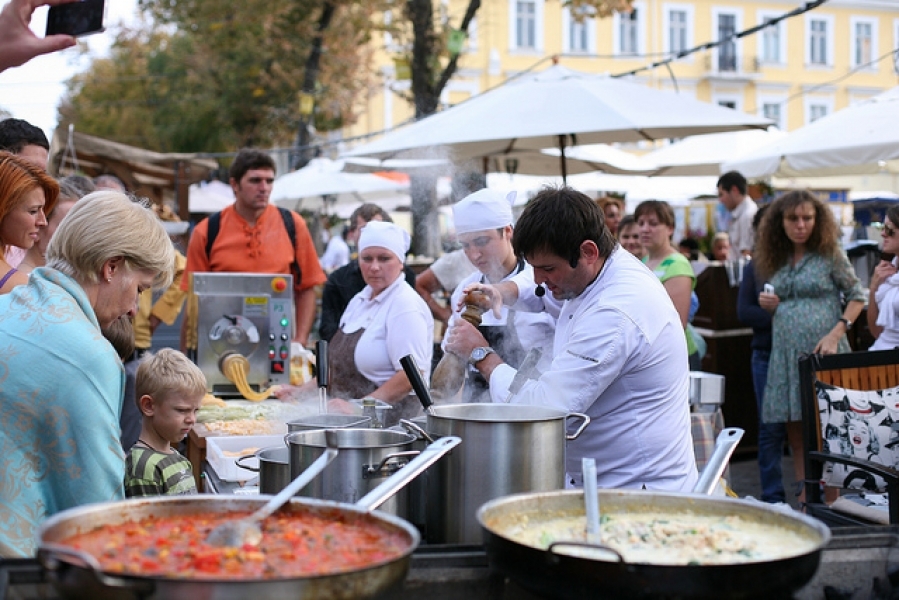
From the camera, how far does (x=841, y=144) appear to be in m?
8.62

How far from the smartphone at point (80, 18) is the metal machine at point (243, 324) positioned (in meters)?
2.22

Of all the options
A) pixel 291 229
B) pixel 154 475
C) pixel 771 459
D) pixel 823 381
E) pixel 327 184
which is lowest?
pixel 771 459

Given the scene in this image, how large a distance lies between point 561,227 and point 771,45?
4265 centimetres

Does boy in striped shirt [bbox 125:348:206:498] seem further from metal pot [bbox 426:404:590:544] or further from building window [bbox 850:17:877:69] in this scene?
building window [bbox 850:17:877:69]

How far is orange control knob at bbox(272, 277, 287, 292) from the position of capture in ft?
16.9

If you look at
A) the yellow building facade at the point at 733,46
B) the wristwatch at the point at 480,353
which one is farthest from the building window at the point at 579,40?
the wristwatch at the point at 480,353

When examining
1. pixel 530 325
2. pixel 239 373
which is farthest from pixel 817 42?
pixel 530 325

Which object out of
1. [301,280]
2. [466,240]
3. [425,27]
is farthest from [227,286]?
[425,27]

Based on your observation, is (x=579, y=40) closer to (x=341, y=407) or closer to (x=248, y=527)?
(x=341, y=407)

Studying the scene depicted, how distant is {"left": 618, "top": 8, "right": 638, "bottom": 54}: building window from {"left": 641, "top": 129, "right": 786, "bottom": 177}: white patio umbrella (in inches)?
1027

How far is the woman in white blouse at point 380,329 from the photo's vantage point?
14.7ft

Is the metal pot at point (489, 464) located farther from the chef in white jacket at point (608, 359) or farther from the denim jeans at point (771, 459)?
the denim jeans at point (771, 459)

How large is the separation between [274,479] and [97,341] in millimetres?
547

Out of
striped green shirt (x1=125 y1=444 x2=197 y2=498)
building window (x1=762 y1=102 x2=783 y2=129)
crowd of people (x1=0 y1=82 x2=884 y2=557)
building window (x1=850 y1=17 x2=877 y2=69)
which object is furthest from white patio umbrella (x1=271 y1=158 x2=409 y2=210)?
building window (x1=850 y1=17 x2=877 y2=69)
